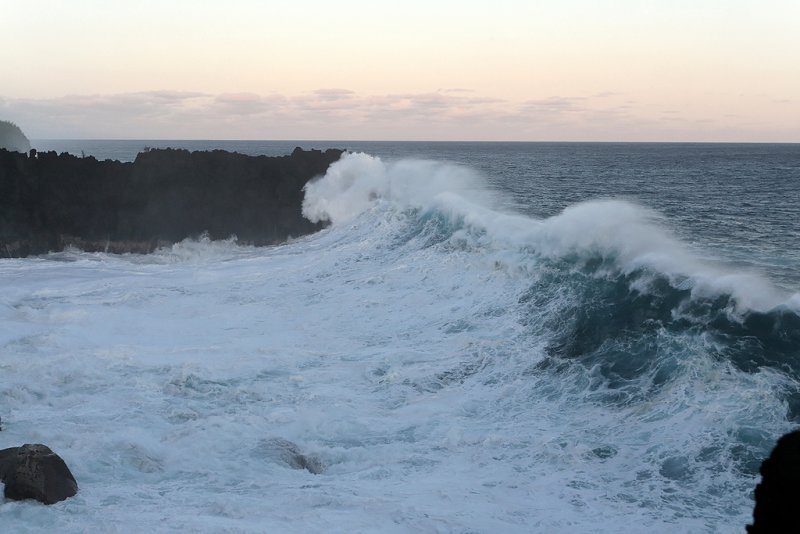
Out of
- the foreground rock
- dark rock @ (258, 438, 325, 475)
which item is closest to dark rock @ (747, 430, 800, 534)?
dark rock @ (258, 438, 325, 475)

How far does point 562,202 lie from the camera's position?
37.4m

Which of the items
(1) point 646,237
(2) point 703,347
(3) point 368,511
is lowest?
(3) point 368,511

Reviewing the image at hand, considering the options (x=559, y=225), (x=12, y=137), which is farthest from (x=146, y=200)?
(x=12, y=137)

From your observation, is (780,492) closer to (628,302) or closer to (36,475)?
(36,475)

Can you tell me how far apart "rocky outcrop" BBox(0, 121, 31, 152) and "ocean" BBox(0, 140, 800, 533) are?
55.0 m

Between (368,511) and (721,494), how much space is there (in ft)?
11.9

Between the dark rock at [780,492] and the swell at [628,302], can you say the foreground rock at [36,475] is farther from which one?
the swell at [628,302]

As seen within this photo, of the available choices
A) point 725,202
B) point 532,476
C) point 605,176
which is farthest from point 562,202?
point 532,476

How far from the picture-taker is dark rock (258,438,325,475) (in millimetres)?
8969

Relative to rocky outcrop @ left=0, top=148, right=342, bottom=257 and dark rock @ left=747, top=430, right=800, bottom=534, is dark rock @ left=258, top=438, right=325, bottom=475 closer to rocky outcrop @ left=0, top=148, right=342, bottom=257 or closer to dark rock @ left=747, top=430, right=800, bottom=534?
dark rock @ left=747, top=430, right=800, bottom=534

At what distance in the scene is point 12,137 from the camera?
69.9 m

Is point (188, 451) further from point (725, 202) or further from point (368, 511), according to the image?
point (725, 202)

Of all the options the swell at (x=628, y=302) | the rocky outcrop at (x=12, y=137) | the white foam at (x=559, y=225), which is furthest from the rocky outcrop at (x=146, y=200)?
the rocky outcrop at (x=12, y=137)

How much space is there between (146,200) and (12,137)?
49.8 meters
